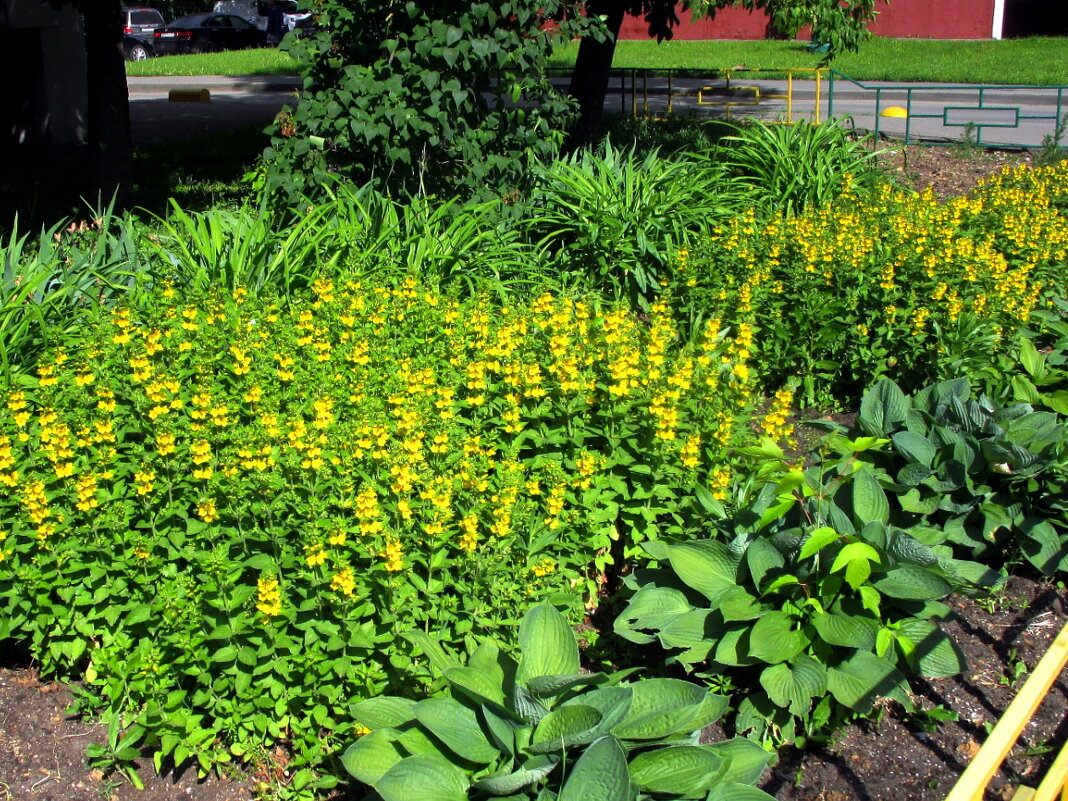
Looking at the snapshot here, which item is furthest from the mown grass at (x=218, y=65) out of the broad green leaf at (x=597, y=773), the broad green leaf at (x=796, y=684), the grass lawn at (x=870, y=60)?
the broad green leaf at (x=597, y=773)

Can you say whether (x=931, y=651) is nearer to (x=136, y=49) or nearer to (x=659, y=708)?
(x=659, y=708)

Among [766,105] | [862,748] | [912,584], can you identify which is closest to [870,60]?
[766,105]

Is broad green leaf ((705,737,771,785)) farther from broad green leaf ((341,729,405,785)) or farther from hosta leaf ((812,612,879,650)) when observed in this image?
broad green leaf ((341,729,405,785))

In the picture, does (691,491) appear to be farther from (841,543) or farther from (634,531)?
(841,543)

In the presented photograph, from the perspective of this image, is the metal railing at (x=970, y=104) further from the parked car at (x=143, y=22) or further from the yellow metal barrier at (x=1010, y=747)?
the parked car at (x=143, y=22)

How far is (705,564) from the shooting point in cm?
343

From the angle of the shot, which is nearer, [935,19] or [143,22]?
[935,19]

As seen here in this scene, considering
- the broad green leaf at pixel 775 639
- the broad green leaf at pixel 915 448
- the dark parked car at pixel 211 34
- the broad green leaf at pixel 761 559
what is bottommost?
the broad green leaf at pixel 775 639

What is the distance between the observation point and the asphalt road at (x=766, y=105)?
49.5 ft

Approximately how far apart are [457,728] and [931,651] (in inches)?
61.8

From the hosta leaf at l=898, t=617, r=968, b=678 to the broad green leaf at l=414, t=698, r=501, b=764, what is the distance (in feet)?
4.68

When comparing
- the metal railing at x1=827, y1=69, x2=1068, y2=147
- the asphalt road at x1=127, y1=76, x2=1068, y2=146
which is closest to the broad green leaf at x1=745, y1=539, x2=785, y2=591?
the asphalt road at x1=127, y1=76, x2=1068, y2=146

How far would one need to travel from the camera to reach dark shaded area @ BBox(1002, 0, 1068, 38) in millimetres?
30906

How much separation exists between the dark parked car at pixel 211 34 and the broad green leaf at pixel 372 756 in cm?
3465
